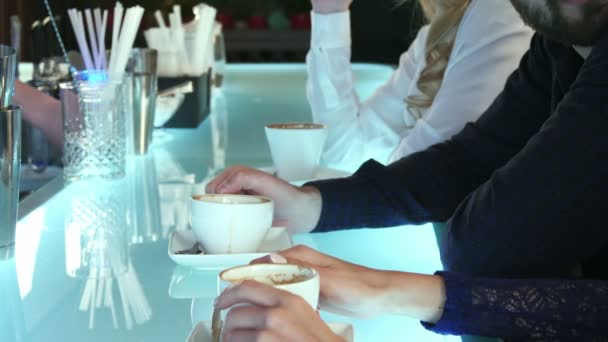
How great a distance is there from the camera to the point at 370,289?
855mm

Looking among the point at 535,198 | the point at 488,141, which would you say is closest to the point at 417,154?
the point at 488,141

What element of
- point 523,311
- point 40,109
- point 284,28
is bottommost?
point 284,28

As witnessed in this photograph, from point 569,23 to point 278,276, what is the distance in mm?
566

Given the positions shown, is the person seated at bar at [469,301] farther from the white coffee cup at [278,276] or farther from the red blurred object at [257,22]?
the red blurred object at [257,22]

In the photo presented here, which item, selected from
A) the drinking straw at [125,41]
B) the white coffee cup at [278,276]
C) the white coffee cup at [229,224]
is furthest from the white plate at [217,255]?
the drinking straw at [125,41]

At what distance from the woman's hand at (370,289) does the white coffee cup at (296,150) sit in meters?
0.58

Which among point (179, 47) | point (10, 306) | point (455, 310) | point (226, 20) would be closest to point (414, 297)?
point (455, 310)

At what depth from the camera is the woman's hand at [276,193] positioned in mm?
1251

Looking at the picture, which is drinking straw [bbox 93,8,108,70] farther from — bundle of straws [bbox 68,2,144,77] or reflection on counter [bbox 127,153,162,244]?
reflection on counter [bbox 127,153,162,244]

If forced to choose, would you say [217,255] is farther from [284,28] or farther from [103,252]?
[284,28]

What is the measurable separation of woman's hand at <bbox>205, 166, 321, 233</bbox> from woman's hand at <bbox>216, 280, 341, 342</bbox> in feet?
1.79

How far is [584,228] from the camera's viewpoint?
101 cm

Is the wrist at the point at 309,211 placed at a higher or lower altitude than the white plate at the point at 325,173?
higher

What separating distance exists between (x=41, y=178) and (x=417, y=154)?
3.51ft
